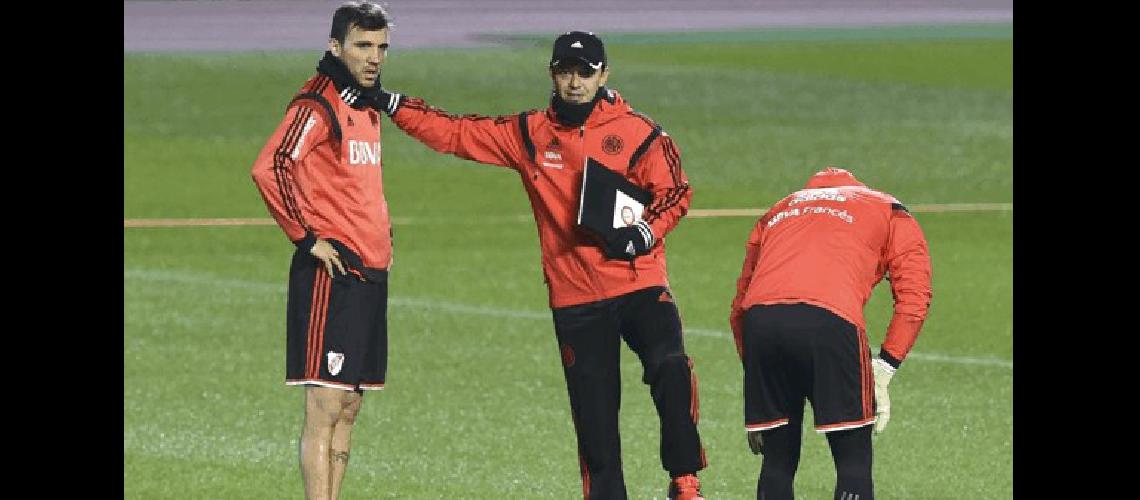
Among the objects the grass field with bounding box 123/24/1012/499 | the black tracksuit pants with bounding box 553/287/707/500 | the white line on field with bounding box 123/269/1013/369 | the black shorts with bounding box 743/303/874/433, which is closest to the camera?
the black shorts with bounding box 743/303/874/433

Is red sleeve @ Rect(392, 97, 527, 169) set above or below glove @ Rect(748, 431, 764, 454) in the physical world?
above

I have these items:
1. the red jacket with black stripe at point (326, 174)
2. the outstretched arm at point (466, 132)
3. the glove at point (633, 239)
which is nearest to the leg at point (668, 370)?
the glove at point (633, 239)

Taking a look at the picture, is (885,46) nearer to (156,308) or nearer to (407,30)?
(407,30)

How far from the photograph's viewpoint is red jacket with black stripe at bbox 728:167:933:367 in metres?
10.1

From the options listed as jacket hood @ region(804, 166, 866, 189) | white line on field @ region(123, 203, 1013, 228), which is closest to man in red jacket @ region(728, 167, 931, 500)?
jacket hood @ region(804, 166, 866, 189)

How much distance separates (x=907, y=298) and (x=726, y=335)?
812 centimetres

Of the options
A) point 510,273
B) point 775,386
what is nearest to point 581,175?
point 775,386

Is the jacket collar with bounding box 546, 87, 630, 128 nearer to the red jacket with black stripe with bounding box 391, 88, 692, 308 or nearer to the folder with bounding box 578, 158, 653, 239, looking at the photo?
the red jacket with black stripe with bounding box 391, 88, 692, 308

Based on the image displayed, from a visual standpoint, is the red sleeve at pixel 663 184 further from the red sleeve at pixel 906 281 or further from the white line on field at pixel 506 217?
the white line on field at pixel 506 217

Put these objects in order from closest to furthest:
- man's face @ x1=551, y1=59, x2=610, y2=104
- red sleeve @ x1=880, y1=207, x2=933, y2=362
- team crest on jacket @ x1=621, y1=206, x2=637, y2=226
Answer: red sleeve @ x1=880, y1=207, x2=933, y2=362
man's face @ x1=551, y1=59, x2=610, y2=104
team crest on jacket @ x1=621, y1=206, x2=637, y2=226

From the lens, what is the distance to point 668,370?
10.9 meters

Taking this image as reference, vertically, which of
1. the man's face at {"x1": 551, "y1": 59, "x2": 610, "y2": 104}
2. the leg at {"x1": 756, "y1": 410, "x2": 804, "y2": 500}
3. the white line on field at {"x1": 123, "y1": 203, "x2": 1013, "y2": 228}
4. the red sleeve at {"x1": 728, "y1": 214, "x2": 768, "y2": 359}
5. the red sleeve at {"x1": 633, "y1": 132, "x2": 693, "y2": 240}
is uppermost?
the man's face at {"x1": 551, "y1": 59, "x2": 610, "y2": 104}

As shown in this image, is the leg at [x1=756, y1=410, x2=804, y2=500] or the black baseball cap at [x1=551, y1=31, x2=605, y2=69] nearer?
the leg at [x1=756, y1=410, x2=804, y2=500]

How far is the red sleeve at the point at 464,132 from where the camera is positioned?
11.1 m
